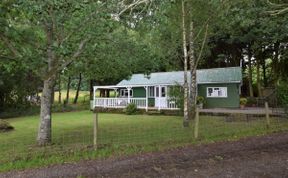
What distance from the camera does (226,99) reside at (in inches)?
1224

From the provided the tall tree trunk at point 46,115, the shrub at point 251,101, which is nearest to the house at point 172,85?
the shrub at point 251,101

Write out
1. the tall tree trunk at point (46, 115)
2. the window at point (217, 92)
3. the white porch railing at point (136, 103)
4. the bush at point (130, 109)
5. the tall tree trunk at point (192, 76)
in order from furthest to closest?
the bush at point (130, 109), the window at point (217, 92), the white porch railing at point (136, 103), the tall tree trunk at point (192, 76), the tall tree trunk at point (46, 115)

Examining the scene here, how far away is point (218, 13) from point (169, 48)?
5.57 metres

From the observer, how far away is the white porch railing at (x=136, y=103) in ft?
99.5

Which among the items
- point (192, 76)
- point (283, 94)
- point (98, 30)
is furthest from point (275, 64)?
point (98, 30)

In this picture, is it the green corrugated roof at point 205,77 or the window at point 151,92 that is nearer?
the green corrugated roof at point 205,77

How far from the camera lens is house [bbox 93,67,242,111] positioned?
101ft

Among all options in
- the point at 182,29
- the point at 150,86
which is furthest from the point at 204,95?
the point at 182,29

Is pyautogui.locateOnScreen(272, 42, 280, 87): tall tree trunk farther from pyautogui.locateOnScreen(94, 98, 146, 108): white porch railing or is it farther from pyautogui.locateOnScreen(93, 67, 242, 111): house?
pyautogui.locateOnScreen(94, 98, 146, 108): white porch railing

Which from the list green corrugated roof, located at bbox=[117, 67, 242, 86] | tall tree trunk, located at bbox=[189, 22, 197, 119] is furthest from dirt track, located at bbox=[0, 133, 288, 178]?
green corrugated roof, located at bbox=[117, 67, 242, 86]

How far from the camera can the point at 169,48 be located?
24859mm

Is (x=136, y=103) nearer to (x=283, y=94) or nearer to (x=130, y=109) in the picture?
(x=130, y=109)

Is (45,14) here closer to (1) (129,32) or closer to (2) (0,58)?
(2) (0,58)

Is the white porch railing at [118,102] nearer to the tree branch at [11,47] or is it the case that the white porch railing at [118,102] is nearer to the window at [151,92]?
the window at [151,92]
